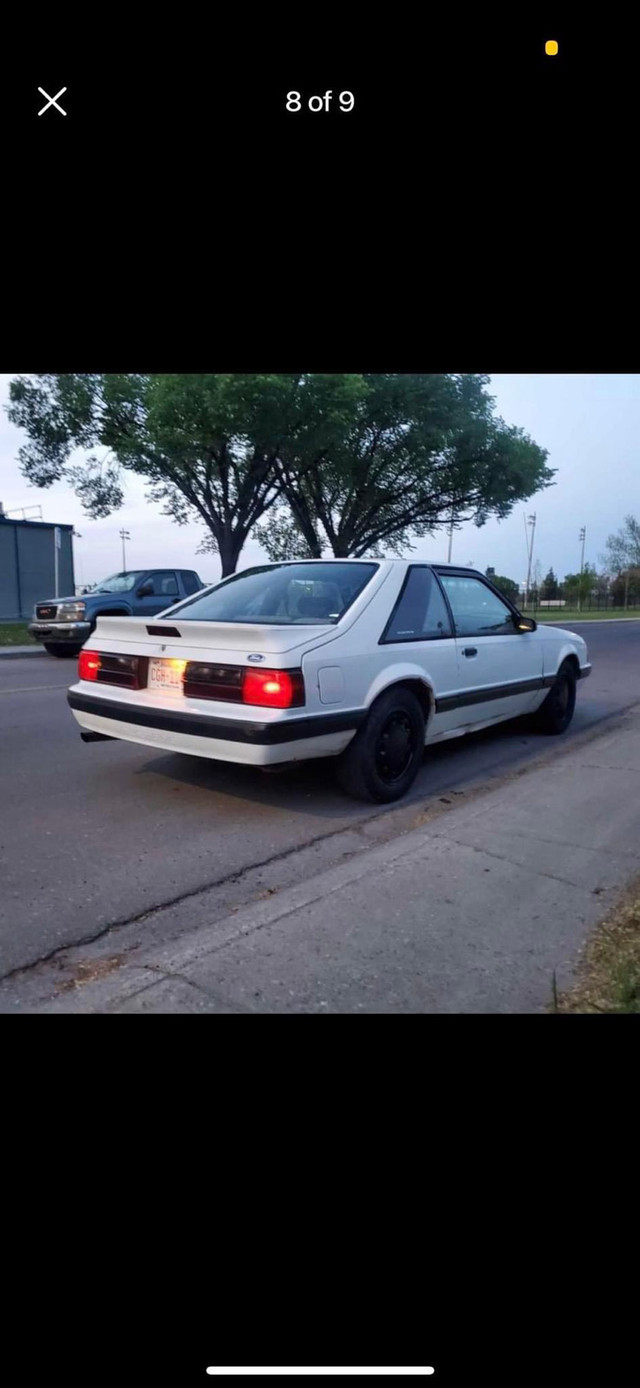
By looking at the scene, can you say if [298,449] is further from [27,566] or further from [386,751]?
[386,751]

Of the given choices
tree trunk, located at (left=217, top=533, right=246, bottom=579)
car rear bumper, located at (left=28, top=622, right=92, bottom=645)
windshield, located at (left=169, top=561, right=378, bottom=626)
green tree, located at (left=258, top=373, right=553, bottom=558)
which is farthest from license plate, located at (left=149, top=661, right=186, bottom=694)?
tree trunk, located at (left=217, top=533, right=246, bottom=579)

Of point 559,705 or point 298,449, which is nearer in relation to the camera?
point 559,705

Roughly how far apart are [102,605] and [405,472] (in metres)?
16.2

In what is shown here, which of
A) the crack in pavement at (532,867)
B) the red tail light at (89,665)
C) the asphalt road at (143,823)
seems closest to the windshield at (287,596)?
the red tail light at (89,665)

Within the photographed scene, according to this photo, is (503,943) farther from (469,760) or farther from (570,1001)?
(469,760)

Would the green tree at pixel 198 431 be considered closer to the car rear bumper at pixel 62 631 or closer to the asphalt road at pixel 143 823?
the car rear bumper at pixel 62 631

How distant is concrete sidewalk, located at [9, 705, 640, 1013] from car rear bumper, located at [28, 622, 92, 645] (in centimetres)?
982

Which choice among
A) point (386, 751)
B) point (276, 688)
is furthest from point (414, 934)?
point (386, 751)

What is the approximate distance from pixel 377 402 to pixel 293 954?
22.1 metres

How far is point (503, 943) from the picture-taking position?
281cm

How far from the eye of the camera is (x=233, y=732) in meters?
3.89

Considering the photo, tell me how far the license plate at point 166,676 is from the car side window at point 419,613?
47.6 inches
